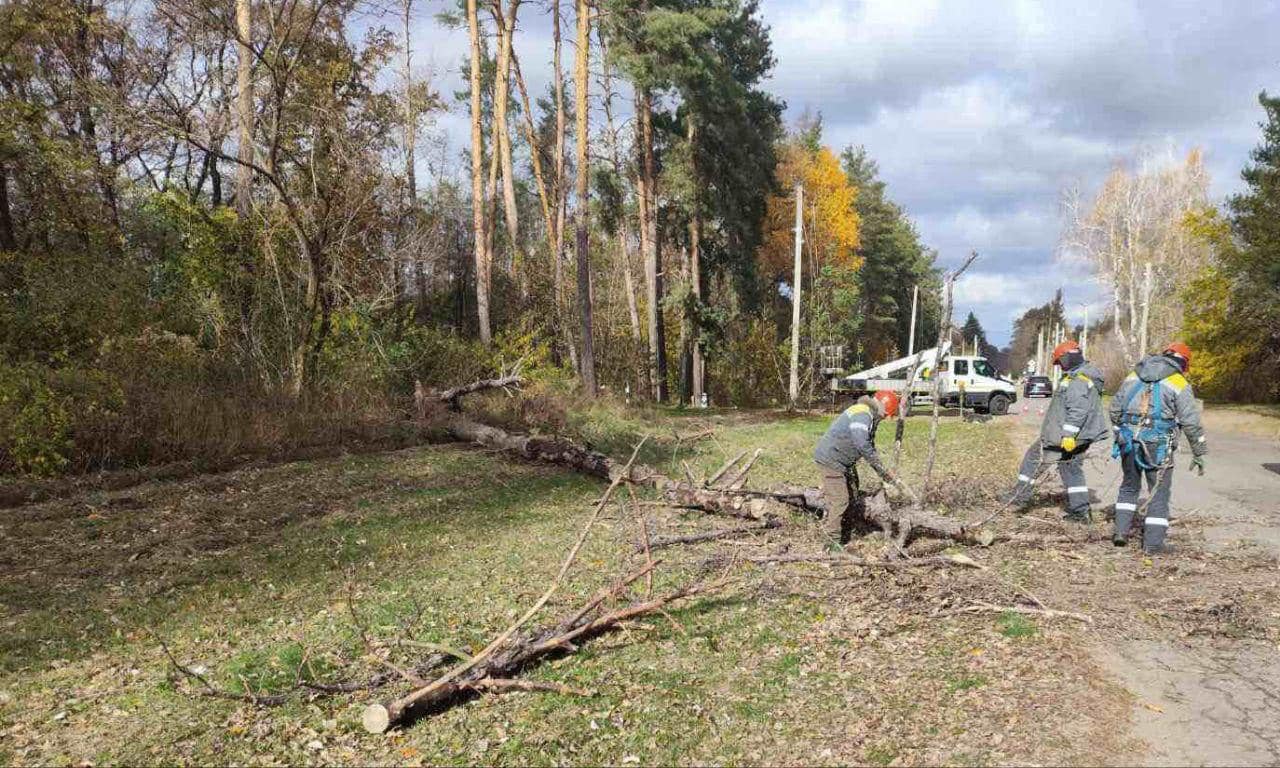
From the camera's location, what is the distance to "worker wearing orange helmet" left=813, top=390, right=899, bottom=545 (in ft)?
22.2

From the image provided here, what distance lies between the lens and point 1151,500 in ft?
22.3

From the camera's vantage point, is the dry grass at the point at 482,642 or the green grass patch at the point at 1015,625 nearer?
the dry grass at the point at 482,642

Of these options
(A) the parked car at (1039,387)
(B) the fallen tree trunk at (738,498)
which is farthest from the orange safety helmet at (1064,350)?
(A) the parked car at (1039,387)

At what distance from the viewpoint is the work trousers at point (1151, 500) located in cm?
A: 672

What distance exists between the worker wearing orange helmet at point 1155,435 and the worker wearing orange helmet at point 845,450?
231cm

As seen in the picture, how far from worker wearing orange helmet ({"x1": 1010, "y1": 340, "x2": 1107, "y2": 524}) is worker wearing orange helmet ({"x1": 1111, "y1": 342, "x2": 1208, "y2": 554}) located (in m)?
0.59

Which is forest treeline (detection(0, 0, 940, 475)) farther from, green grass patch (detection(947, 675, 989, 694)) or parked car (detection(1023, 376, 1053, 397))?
parked car (detection(1023, 376, 1053, 397))

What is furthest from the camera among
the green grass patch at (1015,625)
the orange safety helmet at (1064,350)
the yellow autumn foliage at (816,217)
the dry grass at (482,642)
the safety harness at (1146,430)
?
the yellow autumn foliage at (816,217)

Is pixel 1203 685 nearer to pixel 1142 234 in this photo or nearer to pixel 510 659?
pixel 510 659

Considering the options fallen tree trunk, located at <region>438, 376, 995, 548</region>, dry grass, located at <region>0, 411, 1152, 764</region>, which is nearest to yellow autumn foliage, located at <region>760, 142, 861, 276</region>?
fallen tree trunk, located at <region>438, 376, 995, 548</region>

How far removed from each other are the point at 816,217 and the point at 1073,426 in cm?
3089

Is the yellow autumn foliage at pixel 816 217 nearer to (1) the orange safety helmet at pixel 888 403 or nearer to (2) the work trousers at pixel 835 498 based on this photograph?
(1) the orange safety helmet at pixel 888 403

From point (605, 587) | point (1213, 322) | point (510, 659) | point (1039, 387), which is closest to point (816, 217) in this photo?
point (1213, 322)

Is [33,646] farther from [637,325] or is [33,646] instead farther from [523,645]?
[637,325]
